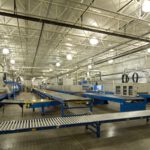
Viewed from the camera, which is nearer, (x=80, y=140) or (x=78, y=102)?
(x=80, y=140)

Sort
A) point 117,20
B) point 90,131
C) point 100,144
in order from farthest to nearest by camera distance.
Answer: point 117,20 < point 90,131 < point 100,144

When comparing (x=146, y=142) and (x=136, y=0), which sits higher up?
(x=136, y=0)

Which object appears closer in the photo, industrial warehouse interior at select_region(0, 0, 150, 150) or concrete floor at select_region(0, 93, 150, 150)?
concrete floor at select_region(0, 93, 150, 150)

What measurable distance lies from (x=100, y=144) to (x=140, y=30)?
233 inches

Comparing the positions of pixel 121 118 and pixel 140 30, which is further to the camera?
pixel 140 30

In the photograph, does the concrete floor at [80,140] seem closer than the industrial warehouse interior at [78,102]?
Yes

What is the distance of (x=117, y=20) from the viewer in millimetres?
5617

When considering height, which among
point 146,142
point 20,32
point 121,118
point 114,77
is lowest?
point 146,142

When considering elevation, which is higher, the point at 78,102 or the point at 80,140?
the point at 78,102

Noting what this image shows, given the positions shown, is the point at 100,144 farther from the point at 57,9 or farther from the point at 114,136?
the point at 57,9

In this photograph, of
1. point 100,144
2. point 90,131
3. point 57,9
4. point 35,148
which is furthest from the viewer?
point 57,9

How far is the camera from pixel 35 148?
8.56 ft

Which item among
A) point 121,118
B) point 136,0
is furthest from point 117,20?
point 121,118

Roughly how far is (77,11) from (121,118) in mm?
4058
